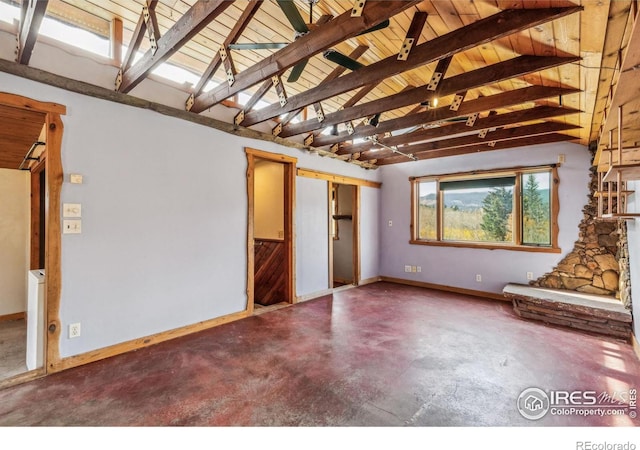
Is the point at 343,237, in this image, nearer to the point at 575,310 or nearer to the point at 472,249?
the point at 472,249

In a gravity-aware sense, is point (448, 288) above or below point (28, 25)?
below

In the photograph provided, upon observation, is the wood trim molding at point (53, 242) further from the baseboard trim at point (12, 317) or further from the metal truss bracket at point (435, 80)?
the metal truss bracket at point (435, 80)

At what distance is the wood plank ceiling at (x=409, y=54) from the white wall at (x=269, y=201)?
1.16 meters

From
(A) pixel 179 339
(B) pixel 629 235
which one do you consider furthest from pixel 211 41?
(B) pixel 629 235

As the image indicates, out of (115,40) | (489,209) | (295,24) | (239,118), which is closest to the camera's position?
(295,24)

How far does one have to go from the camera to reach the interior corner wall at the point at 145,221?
8.91 ft

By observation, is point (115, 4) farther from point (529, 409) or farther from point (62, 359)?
point (529, 409)

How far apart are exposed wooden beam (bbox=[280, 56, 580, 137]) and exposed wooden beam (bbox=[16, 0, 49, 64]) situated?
2627 mm

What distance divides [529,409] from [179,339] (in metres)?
3.34

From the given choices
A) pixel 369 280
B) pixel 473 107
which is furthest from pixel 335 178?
pixel 473 107

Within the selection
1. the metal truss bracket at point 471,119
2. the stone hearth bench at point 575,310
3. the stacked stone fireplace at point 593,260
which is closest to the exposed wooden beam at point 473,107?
the metal truss bracket at point 471,119

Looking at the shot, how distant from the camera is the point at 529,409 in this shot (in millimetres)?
2115

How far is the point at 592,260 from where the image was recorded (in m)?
4.29

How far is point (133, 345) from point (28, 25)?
2819 mm
